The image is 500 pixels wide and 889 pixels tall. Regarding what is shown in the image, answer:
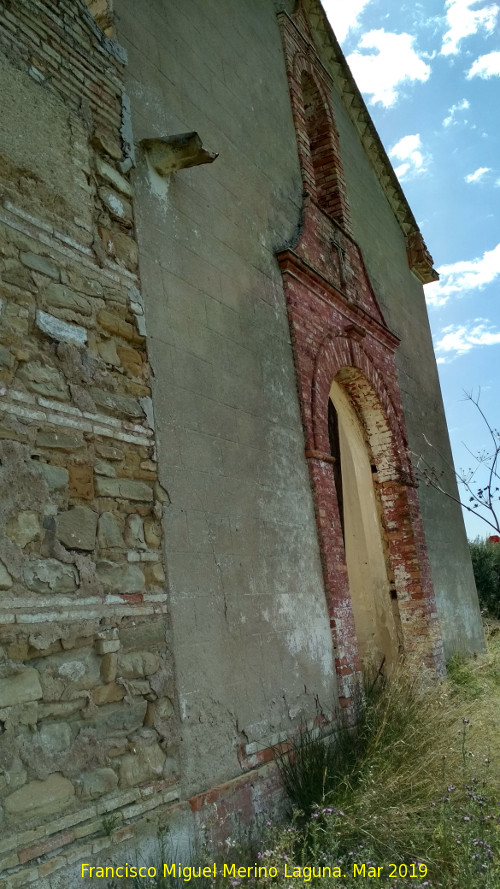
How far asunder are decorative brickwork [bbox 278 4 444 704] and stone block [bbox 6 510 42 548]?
301 cm

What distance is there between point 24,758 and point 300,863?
1.84 metres

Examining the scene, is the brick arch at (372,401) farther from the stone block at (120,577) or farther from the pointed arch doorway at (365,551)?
the stone block at (120,577)

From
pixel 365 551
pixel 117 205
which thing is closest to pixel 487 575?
pixel 365 551

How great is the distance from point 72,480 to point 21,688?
1002mm

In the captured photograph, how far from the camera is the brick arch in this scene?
7.01 m

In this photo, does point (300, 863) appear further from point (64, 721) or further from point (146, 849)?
point (64, 721)

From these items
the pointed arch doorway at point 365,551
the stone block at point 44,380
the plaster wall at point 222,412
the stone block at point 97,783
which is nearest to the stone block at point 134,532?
the plaster wall at point 222,412

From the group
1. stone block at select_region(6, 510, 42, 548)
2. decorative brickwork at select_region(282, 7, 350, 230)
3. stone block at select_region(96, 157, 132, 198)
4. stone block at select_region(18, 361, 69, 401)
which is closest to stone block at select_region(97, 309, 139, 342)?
stone block at select_region(18, 361, 69, 401)

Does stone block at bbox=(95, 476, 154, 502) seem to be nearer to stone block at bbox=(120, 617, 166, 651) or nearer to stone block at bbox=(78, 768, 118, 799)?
stone block at bbox=(120, 617, 166, 651)

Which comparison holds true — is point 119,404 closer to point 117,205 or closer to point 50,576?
point 50,576

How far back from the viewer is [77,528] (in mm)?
3434

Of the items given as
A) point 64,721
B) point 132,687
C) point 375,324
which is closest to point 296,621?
point 132,687

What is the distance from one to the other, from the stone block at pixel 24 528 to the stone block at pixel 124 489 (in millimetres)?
465

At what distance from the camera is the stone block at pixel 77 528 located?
3.35m
